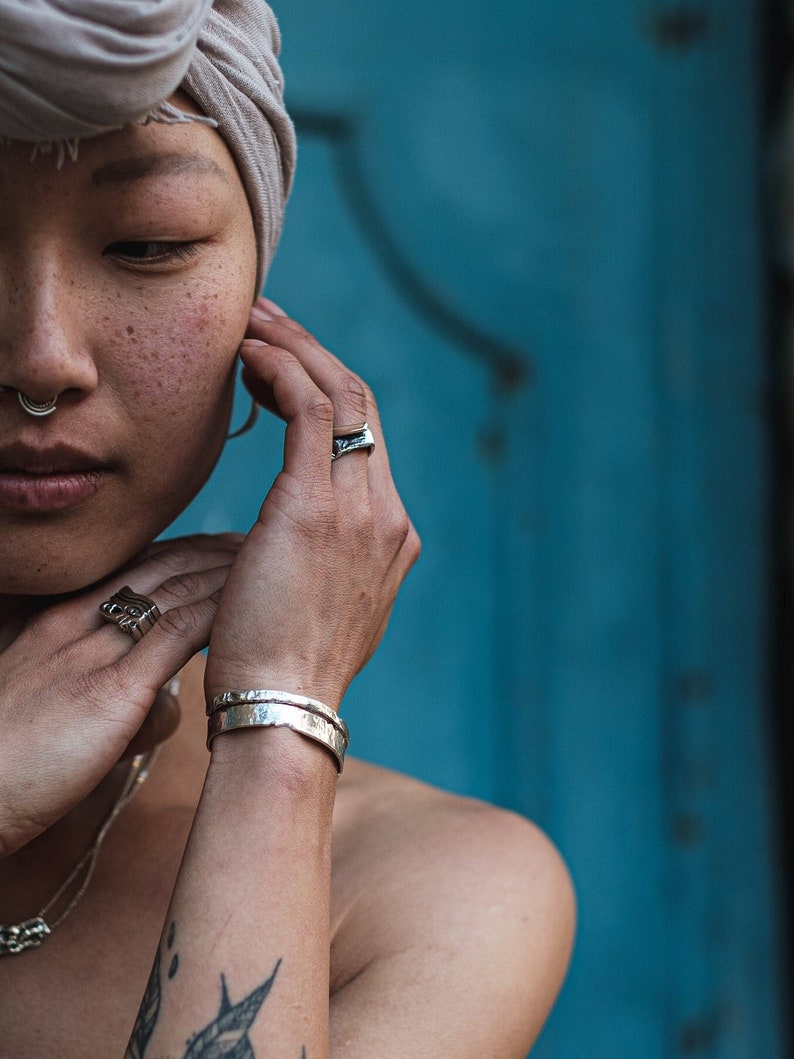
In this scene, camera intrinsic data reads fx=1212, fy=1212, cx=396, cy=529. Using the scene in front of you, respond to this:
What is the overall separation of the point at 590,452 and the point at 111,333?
116 centimetres

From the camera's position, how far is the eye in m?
1.04

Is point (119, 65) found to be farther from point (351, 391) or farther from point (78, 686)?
point (78, 686)

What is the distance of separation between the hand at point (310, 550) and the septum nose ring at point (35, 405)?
0.21 meters

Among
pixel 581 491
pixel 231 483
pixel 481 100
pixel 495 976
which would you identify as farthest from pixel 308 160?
pixel 495 976

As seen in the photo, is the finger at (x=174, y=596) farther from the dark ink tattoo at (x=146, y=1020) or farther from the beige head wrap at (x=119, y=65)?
the beige head wrap at (x=119, y=65)

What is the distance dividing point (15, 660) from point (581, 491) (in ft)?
3.87

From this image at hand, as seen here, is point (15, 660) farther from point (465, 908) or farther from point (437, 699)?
point (437, 699)

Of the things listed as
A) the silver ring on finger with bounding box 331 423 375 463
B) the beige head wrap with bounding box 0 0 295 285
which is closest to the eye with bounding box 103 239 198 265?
the beige head wrap with bounding box 0 0 295 285

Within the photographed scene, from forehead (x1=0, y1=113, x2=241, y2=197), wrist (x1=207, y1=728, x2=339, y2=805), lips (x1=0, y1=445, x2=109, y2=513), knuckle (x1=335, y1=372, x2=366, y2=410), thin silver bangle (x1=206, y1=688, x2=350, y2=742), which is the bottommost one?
wrist (x1=207, y1=728, x2=339, y2=805)

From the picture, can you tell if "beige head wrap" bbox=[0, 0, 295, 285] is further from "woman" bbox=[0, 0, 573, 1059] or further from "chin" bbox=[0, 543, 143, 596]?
"chin" bbox=[0, 543, 143, 596]

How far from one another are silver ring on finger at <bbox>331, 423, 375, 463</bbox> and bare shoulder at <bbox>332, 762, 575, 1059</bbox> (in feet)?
1.37

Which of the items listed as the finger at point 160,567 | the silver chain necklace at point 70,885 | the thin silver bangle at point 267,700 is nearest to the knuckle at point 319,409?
the finger at point 160,567

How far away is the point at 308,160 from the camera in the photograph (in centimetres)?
194

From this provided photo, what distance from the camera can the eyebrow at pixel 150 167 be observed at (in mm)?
990
